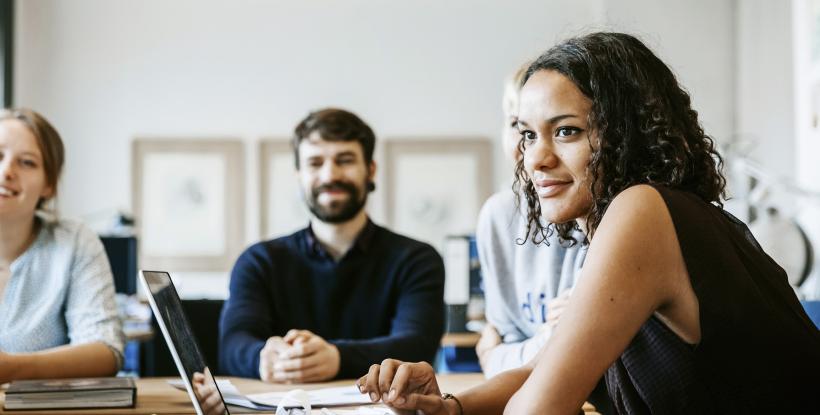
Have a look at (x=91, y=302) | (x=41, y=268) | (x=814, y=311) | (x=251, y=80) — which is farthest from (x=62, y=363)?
(x=251, y=80)

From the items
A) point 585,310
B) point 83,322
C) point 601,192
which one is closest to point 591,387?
point 585,310

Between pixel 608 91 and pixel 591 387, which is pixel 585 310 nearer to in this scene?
pixel 591 387

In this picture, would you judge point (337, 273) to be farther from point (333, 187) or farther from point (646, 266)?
point (646, 266)

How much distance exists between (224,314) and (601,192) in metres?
1.40

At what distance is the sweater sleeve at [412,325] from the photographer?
2.05m

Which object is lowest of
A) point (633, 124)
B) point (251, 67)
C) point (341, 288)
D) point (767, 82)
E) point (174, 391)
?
point (174, 391)

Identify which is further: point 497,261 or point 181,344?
point 497,261

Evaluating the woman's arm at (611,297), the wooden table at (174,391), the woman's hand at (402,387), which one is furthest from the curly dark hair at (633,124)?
the wooden table at (174,391)

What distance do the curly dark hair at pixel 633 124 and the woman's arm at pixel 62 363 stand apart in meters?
1.22

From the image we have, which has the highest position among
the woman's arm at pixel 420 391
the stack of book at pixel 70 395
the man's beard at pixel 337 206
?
the man's beard at pixel 337 206

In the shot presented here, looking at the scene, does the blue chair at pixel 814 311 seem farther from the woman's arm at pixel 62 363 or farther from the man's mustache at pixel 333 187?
the woman's arm at pixel 62 363

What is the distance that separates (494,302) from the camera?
7.12 feet

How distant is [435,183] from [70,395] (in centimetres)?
417

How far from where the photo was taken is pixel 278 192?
5.63 meters
